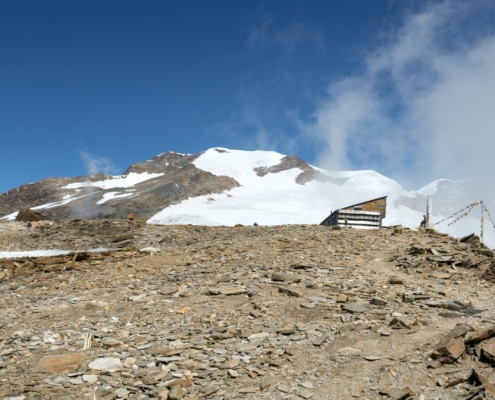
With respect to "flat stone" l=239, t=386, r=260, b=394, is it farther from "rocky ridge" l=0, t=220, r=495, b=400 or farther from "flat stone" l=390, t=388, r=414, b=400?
"flat stone" l=390, t=388, r=414, b=400

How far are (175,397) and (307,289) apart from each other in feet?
17.5

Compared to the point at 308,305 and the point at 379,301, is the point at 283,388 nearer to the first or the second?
the point at 308,305

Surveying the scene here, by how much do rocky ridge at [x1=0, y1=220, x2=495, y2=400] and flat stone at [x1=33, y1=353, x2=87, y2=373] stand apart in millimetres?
27

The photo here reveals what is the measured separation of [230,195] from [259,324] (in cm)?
10767

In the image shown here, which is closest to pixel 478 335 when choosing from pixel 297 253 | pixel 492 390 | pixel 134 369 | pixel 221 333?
pixel 492 390

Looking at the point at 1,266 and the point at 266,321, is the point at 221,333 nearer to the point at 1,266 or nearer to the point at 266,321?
the point at 266,321

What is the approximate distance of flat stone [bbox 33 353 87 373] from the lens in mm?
6406

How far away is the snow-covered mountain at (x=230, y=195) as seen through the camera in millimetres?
74125

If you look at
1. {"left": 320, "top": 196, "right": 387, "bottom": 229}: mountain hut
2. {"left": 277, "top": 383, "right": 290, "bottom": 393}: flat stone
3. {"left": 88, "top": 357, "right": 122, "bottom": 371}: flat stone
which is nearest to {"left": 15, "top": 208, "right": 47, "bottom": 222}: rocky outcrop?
{"left": 320, "top": 196, "right": 387, "bottom": 229}: mountain hut

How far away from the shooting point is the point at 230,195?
116 metres

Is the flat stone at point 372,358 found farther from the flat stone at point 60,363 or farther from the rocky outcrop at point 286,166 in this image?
the rocky outcrop at point 286,166

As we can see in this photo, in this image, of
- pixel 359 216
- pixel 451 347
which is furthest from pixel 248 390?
pixel 359 216

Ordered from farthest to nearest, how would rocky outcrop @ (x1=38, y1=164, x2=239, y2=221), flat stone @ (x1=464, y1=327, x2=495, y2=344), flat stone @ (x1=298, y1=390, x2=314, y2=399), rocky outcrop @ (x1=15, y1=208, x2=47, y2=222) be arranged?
rocky outcrop @ (x1=38, y1=164, x2=239, y2=221)
rocky outcrop @ (x1=15, y1=208, x2=47, y2=222)
flat stone @ (x1=464, y1=327, x2=495, y2=344)
flat stone @ (x1=298, y1=390, x2=314, y2=399)

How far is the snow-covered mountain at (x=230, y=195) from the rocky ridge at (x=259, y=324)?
4828cm
